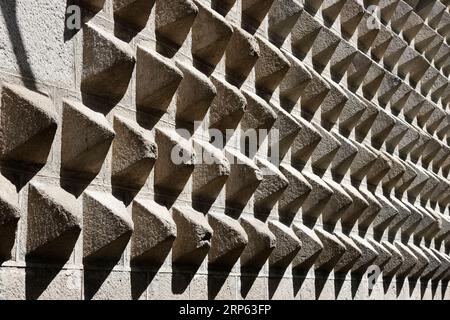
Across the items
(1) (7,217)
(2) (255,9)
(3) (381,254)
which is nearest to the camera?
(1) (7,217)

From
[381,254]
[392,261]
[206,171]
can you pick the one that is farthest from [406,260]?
→ [206,171]

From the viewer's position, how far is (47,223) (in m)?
2.64

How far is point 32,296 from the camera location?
2604 millimetres

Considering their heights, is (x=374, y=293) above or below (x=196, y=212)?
below

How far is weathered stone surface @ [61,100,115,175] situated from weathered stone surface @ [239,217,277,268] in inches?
43.3

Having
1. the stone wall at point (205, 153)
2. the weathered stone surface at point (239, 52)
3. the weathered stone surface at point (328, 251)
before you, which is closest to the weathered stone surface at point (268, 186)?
the stone wall at point (205, 153)

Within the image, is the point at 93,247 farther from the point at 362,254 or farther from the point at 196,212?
the point at 362,254

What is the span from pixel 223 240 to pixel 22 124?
4.05ft

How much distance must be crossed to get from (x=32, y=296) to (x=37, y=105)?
0.57 m

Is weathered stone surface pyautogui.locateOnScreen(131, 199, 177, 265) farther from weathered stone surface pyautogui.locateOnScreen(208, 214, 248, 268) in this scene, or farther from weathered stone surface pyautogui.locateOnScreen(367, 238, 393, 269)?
weathered stone surface pyautogui.locateOnScreen(367, 238, 393, 269)

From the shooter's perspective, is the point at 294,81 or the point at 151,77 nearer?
the point at 151,77

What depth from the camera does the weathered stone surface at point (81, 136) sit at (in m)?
2.80

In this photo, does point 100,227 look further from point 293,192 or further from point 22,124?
point 293,192

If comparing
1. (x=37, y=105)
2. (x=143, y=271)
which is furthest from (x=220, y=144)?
(x=37, y=105)
